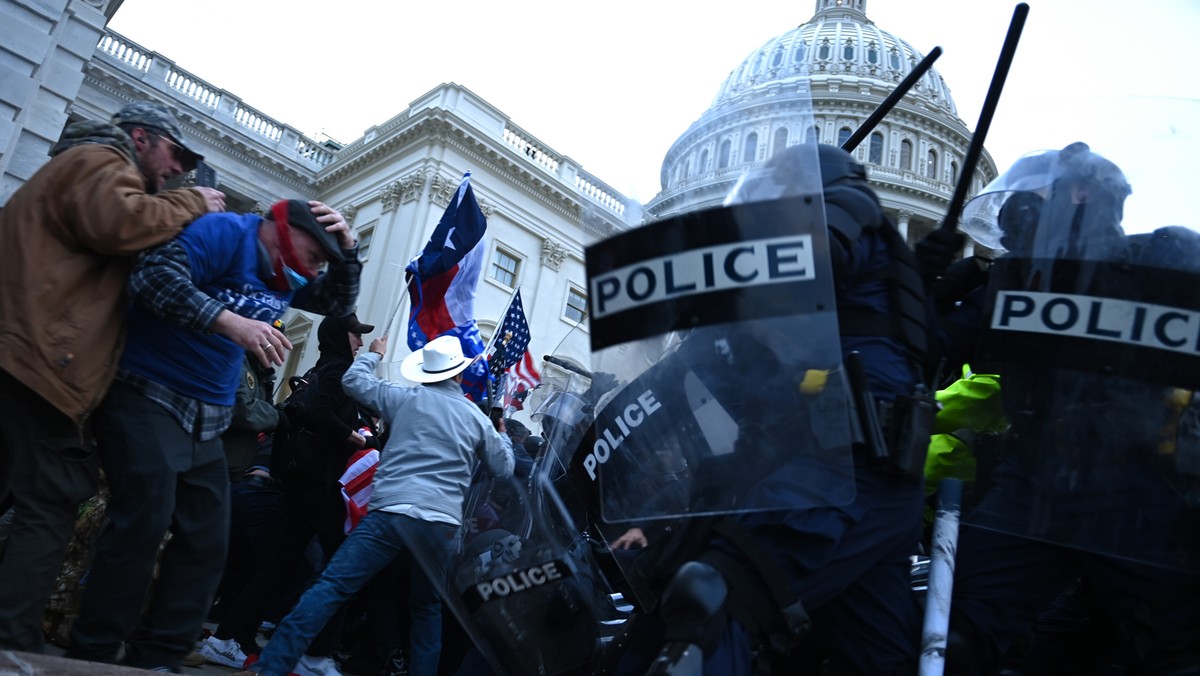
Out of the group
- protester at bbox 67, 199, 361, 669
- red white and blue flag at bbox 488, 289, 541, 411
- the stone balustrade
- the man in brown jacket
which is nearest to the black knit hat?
protester at bbox 67, 199, 361, 669

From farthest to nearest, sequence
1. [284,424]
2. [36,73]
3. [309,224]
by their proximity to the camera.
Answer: [36,73], [284,424], [309,224]

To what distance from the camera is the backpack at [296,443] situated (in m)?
4.89

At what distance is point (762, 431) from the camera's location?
1965 millimetres

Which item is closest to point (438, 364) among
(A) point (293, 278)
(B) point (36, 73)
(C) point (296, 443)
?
(C) point (296, 443)

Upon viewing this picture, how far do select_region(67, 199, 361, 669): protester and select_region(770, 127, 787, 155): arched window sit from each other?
172cm

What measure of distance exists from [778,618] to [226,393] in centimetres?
208

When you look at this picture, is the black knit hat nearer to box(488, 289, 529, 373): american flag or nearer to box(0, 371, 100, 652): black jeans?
box(0, 371, 100, 652): black jeans

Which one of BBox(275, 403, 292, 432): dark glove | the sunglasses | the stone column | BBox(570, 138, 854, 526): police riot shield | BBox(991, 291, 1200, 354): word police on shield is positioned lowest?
BBox(275, 403, 292, 432): dark glove

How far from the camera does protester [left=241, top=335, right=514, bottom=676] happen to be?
12.6 feet

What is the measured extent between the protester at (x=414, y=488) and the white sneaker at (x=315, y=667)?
538 mm

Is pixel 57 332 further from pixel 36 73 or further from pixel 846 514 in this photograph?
pixel 36 73

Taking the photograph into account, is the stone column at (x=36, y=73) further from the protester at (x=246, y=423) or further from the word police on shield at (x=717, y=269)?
the word police on shield at (x=717, y=269)

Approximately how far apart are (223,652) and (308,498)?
0.91 meters

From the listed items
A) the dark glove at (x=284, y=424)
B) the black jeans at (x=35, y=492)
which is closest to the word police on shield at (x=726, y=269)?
the black jeans at (x=35, y=492)
